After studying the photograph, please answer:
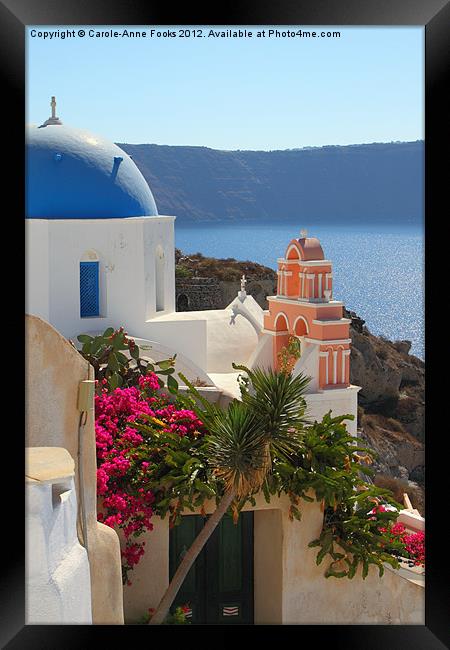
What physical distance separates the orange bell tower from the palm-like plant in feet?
23.4

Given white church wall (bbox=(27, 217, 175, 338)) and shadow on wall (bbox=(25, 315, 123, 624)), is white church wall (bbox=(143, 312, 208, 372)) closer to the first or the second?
white church wall (bbox=(27, 217, 175, 338))

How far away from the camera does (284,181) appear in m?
64.5

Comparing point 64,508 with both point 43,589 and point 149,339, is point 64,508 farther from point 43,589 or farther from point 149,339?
point 149,339

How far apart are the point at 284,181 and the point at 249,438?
56.9m

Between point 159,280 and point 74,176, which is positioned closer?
point 74,176

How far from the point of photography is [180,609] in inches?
350

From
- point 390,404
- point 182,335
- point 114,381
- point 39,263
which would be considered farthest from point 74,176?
point 390,404

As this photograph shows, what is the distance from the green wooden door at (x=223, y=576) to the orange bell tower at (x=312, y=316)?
20.8 ft

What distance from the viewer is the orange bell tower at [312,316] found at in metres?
15.9

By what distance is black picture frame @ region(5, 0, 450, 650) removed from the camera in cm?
474

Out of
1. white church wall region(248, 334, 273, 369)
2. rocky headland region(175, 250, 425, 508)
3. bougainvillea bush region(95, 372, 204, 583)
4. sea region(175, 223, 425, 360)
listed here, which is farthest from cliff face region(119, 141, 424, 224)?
bougainvillea bush region(95, 372, 204, 583)
